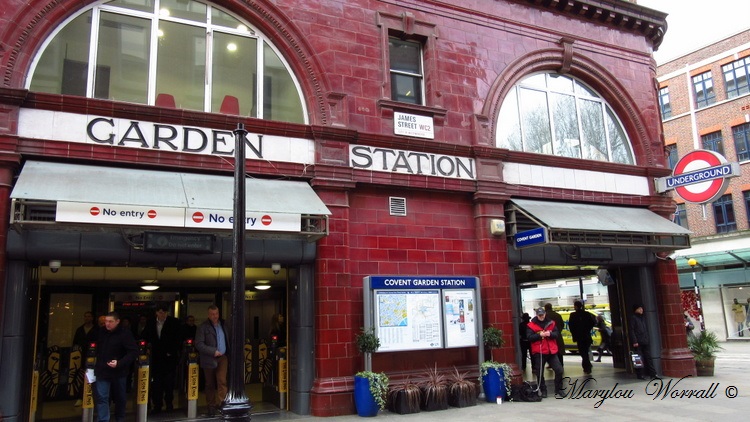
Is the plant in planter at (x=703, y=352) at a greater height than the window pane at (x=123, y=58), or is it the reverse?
the window pane at (x=123, y=58)

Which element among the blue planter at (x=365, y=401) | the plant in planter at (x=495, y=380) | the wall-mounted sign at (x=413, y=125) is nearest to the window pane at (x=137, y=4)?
the wall-mounted sign at (x=413, y=125)

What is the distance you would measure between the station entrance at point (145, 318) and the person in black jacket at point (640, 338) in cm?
833

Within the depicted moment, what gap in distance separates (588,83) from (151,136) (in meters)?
11.2

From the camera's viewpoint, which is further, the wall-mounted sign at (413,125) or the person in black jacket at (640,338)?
the person in black jacket at (640,338)

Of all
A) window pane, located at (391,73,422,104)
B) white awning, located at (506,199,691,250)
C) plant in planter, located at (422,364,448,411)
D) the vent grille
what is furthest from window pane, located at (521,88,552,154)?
plant in planter, located at (422,364,448,411)

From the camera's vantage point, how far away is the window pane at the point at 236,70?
35.9 feet

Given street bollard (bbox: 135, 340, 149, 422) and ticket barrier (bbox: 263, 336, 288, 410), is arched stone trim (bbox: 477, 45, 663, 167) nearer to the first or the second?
ticket barrier (bbox: 263, 336, 288, 410)

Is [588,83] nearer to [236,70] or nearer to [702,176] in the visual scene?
[702,176]

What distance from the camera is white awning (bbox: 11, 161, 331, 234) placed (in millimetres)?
8133

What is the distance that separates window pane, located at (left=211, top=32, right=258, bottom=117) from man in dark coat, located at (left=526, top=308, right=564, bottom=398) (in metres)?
7.04

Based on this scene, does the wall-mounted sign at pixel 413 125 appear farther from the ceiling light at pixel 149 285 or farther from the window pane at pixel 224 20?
the ceiling light at pixel 149 285

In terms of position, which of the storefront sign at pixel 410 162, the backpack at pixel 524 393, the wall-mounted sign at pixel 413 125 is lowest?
the backpack at pixel 524 393

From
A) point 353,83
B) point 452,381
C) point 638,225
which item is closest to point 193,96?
point 353,83

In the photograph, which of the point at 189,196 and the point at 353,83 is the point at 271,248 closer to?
the point at 189,196
